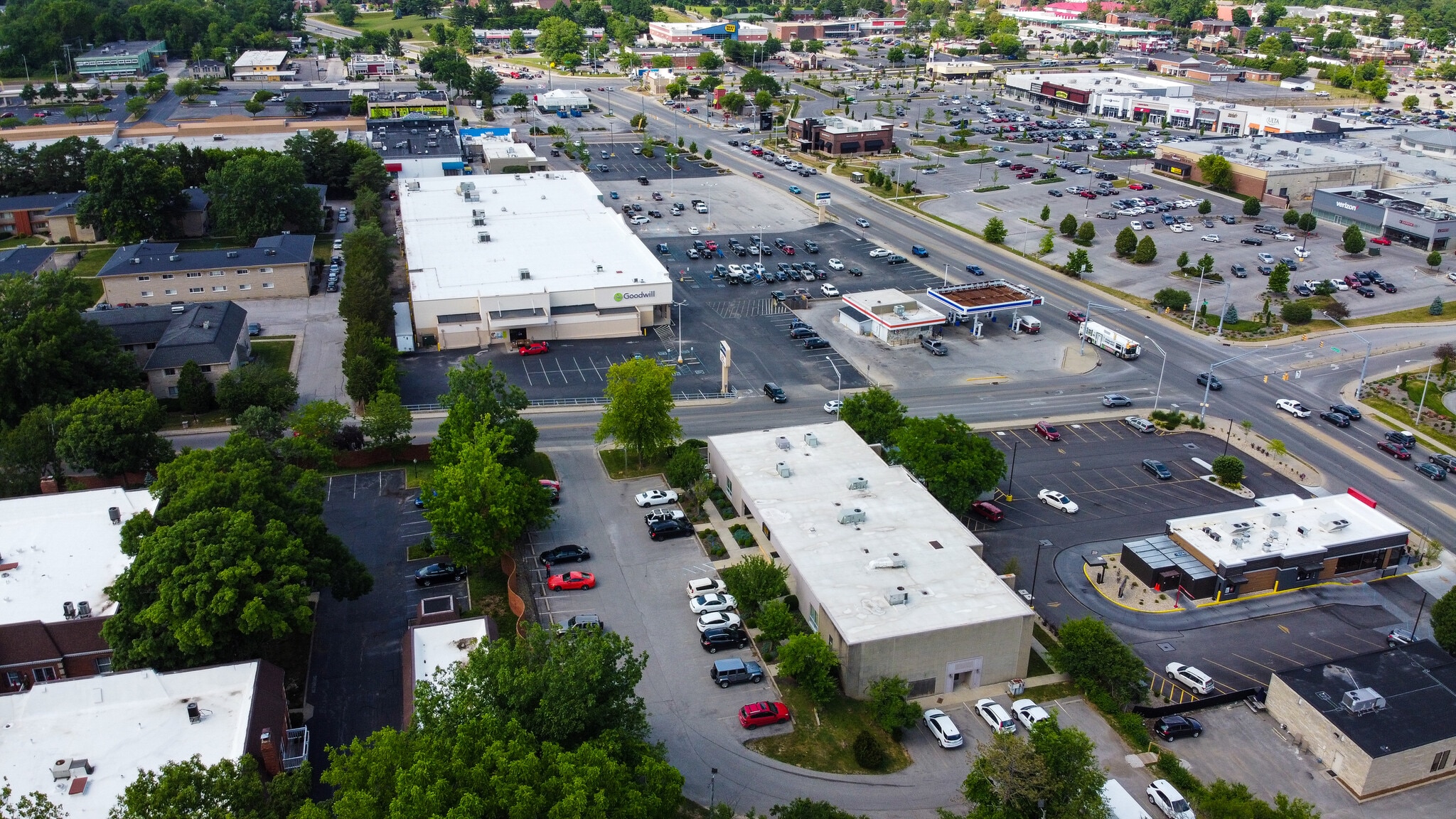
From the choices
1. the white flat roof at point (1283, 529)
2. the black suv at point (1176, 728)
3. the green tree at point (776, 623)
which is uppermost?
the green tree at point (776, 623)

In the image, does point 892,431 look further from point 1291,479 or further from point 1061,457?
point 1291,479

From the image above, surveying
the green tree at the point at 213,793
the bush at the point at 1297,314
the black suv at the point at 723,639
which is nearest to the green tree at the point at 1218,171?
the bush at the point at 1297,314

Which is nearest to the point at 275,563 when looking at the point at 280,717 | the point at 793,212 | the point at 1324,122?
the point at 280,717

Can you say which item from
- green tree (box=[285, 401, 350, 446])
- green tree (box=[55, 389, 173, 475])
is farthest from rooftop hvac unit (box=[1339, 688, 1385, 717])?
green tree (box=[55, 389, 173, 475])

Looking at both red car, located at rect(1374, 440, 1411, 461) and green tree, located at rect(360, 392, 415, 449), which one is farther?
red car, located at rect(1374, 440, 1411, 461)

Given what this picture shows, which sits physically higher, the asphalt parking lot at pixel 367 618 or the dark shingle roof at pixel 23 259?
the dark shingle roof at pixel 23 259

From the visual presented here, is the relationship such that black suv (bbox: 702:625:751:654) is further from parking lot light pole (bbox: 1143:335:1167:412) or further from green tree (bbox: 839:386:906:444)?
parking lot light pole (bbox: 1143:335:1167:412)

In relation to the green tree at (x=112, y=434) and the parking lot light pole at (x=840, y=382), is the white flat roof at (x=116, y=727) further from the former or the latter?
the parking lot light pole at (x=840, y=382)

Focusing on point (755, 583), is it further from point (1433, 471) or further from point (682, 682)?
point (1433, 471)

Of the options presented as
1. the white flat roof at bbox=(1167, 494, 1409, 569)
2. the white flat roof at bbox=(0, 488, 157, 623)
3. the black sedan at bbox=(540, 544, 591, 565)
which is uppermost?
the white flat roof at bbox=(0, 488, 157, 623)
